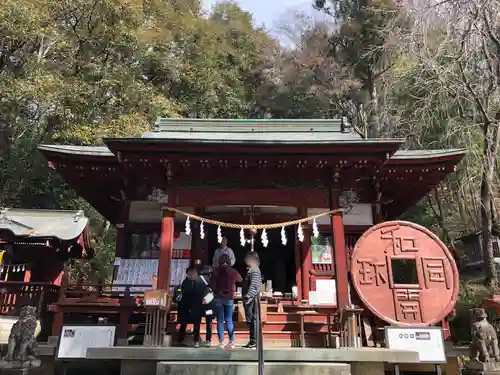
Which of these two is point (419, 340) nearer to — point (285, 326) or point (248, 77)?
point (285, 326)

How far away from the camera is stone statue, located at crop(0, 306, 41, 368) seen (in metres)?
7.11

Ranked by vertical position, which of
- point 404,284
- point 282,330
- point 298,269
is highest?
point 298,269

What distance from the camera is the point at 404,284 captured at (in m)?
9.10

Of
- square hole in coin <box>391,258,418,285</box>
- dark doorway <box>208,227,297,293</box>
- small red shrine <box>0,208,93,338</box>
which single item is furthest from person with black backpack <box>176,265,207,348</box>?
→ square hole in coin <box>391,258,418,285</box>

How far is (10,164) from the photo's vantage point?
1884 centimetres

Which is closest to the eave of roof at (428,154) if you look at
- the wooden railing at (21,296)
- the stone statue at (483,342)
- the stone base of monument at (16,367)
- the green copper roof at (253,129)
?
the green copper roof at (253,129)

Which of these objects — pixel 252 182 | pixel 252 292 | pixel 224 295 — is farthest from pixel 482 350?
pixel 252 182

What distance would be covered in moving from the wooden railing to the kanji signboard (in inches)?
328

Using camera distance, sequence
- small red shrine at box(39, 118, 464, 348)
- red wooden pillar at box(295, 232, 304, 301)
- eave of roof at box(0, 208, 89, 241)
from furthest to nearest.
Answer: eave of roof at box(0, 208, 89, 241) → red wooden pillar at box(295, 232, 304, 301) → small red shrine at box(39, 118, 464, 348)

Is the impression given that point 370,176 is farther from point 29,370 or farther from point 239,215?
point 29,370

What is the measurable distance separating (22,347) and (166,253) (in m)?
3.03

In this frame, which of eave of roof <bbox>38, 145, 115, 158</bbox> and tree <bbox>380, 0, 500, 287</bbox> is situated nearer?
eave of roof <bbox>38, 145, 115, 158</bbox>

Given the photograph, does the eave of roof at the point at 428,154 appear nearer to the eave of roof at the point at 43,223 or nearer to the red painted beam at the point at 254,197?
the red painted beam at the point at 254,197

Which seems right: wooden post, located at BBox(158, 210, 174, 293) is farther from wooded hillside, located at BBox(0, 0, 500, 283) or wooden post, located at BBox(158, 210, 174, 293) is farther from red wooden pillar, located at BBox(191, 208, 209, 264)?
wooded hillside, located at BBox(0, 0, 500, 283)
